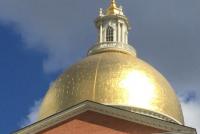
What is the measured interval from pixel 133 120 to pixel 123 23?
12.7m

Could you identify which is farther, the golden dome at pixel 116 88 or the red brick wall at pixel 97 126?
the golden dome at pixel 116 88

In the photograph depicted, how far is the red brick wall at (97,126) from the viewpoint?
102 ft

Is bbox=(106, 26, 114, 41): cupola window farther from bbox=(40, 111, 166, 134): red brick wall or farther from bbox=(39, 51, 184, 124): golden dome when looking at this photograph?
bbox=(40, 111, 166, 134): red brick wall

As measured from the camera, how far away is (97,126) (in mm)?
31266

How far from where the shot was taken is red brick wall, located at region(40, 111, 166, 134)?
3103 cm

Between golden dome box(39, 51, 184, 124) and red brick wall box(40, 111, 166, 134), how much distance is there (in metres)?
1.68

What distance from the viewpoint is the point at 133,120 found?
1234 inches

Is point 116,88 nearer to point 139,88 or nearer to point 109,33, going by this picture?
point 139,88

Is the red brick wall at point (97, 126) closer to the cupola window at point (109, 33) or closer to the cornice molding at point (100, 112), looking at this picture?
the cornice molding at point (100, 112)

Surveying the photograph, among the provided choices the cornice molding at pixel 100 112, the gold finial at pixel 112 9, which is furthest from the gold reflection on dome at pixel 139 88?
the gold finial at pixel 112 9

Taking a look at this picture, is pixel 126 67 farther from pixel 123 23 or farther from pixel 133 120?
pixel 123 23

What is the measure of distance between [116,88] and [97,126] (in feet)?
10.6

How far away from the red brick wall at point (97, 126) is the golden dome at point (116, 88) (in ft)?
5.52

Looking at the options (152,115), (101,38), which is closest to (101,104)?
(152,115)
